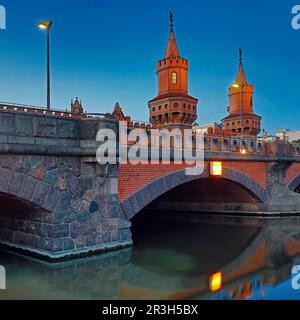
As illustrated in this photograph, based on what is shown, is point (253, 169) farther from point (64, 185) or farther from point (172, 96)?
point (172, 96)

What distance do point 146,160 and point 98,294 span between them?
562 cm

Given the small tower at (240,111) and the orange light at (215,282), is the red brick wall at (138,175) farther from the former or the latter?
the small tower at (240,111)

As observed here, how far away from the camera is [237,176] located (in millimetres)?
19094

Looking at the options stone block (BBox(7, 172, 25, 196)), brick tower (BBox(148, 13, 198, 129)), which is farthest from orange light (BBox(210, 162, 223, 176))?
brick tower (BBox(148, 13, 198, 129))

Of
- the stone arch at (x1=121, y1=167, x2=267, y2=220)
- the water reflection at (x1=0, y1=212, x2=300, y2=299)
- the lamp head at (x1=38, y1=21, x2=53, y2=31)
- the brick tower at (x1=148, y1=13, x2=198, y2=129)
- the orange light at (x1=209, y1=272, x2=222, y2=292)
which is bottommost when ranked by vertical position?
the orange light at (x1=209, y1=272, x2=222, y2=292)

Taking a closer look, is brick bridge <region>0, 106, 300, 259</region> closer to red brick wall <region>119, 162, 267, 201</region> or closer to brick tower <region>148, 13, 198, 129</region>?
red brick wall <region>119, 162, 267, 201</region>

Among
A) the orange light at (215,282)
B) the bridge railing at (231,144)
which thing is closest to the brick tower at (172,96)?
the bridge railing at (231,144)

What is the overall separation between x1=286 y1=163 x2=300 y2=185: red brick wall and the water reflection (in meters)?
8.12

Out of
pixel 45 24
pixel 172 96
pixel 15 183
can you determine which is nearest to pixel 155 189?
pixel 15 183

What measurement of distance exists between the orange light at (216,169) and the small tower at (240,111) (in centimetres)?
3566

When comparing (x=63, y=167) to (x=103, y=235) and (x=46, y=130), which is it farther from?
(x=103, y=235)

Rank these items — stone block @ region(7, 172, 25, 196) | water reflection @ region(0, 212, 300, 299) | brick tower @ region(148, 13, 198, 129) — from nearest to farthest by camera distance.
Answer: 1. water reflection @ region(0, 212, 300, 299)
2. stone block @ region(7, 172, 25, 196)
3. brick tower @ region(148, 13, 198, 129)

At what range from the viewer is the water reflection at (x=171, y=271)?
9109 millimetres

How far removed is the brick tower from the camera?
3944 cm
